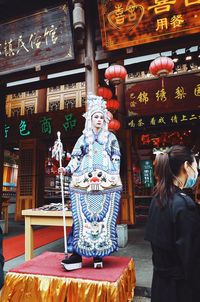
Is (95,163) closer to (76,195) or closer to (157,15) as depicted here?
(76,195)

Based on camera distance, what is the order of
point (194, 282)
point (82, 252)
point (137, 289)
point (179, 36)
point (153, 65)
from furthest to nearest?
point (153, 65)
point (179, 36)
point (137, 289)
point (82, 252)
point (194, 282)

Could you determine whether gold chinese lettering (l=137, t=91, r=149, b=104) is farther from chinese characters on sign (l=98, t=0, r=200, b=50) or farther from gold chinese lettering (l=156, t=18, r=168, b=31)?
gold chinese lettering (l=156, t=18, r=168, b=31)

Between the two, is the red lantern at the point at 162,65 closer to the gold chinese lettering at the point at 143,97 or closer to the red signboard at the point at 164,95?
the red signboard at the point at 164,95

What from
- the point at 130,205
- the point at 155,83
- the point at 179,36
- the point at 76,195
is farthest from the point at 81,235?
the point at 155,83

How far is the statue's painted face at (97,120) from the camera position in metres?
3.54

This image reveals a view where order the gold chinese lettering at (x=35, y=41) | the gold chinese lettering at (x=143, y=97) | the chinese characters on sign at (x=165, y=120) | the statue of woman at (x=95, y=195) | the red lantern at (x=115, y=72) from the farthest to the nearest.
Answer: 1. the gold chinese lettering at (x=143, y=97)
2. the chinese characters on sign at (x=165, y=120)
3. the gold chinese lettering at (x=35, y=41)
4. the red lantern at (x=115, y=72)
5. the statue of woman at (x=95, y=195)

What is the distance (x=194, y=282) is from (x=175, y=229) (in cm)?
33

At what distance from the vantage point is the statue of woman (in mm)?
3201

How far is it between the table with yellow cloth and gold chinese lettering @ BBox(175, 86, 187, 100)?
18.0ft

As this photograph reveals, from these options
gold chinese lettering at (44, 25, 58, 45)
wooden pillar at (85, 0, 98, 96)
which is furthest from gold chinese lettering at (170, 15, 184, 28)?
gold chinese lettering at (44, 25, 58, 45)

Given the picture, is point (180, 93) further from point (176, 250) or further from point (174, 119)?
point (176, 250)

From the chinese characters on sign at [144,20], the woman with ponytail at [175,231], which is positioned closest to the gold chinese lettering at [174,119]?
the chinese characters on sign at [144,20]

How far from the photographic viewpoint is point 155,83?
7.68 metres

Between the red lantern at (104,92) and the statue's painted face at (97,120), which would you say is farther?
the red lantern at (104,92)
